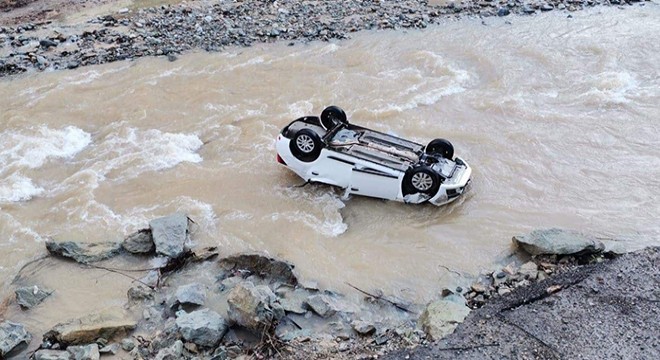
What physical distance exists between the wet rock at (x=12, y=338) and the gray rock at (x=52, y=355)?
39cm

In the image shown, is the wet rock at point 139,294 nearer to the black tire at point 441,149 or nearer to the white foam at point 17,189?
the white foam at point 17,189

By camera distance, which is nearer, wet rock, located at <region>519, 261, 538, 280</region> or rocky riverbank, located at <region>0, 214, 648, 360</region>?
rocky riverbank, located at <region>0, 214, 648, 360</region>

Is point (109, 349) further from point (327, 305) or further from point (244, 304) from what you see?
point (327, 305)

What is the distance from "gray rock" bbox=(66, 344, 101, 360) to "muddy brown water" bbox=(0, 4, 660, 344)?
1117 mm

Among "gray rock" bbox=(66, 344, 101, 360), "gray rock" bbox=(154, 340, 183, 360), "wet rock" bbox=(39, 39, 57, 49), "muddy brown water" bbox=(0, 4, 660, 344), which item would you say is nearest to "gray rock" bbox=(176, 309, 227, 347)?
"gray rock" bbox=(154, 340, 183, 360)

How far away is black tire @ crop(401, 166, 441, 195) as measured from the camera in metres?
9.52

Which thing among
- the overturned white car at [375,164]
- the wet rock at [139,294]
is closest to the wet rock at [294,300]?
the wet rock at [139,294]

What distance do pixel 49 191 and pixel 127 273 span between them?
326cm

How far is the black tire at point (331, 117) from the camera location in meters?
10.8

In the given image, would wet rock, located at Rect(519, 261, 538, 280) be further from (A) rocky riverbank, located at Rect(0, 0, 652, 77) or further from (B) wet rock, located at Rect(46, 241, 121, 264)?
(A) rocky riverbank, located at Rect(0, 0, 652, 77)

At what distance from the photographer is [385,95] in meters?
13.9

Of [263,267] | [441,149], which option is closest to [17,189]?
[263,267]

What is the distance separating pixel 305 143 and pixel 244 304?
11.7 feet

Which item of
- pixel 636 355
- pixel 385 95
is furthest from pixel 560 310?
pixel 385 95
